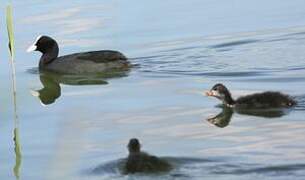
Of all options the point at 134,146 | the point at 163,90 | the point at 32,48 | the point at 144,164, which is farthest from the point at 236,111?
the point at 32,48

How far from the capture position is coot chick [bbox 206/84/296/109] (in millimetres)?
9562

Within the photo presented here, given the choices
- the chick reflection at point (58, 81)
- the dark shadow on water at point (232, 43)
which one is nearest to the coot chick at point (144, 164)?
the chick reflection at point (58, 81)

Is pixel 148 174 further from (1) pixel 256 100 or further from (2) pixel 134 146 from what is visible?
(1) pixel 256 100

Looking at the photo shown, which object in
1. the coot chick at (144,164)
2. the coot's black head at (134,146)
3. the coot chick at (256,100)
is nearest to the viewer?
the coot chick at (144,164)

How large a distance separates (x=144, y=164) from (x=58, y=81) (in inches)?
253

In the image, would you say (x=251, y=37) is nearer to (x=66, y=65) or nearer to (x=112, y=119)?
(x=66, y=65)

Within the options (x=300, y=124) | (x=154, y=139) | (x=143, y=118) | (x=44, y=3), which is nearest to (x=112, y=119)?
(x=143, y=118)

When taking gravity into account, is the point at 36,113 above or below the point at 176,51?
below

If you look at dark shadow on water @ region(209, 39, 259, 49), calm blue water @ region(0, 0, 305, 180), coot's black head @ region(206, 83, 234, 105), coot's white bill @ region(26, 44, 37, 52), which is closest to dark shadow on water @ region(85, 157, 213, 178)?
calm blue water @ region(0, 0, 305, 180)

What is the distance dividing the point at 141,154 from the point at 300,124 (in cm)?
206

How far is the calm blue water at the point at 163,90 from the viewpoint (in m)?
7.41

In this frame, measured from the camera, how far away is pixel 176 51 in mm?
13664

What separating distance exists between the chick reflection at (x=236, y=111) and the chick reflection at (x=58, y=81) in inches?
98.2

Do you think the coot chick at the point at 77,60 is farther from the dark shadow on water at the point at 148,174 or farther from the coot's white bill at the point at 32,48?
the dark shadow on water at the point at 148,174
